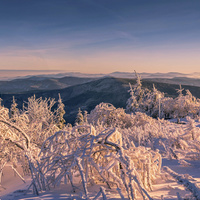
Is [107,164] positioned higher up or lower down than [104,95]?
higher up

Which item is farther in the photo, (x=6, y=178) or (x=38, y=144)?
(x=38, y=144)

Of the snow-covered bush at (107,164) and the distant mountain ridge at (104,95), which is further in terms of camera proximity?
the distant mountain ridge at (104,95)

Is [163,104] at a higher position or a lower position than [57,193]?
lower

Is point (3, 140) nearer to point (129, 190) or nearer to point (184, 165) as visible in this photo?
point (129, 190)

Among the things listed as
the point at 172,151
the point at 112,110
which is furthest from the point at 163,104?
the point at 172,151

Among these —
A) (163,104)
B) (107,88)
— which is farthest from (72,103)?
(163,104)

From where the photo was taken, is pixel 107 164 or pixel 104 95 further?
pixel 104 95

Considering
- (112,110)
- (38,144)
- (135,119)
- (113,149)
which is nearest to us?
(113,149)

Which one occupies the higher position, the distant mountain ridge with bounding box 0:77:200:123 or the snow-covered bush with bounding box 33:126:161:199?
the snow-covered bush with bounding box 33:126:161:199

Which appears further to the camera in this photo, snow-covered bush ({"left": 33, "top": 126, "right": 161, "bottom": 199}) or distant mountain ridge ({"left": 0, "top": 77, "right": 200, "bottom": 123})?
distant mountain ridge ({"left": 0, "top": 77, "right": 200, "bottom": 123})

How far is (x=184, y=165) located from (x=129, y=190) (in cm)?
199

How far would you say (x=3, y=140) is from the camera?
3.23 metres

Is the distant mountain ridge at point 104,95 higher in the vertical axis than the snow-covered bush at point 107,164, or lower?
lower

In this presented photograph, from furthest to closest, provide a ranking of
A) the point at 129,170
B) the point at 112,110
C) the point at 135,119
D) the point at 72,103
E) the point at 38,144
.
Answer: the point at 72,103 → the point at 112,110 → the point at 135,119 → the point at 38,144 → the point at 129,170
